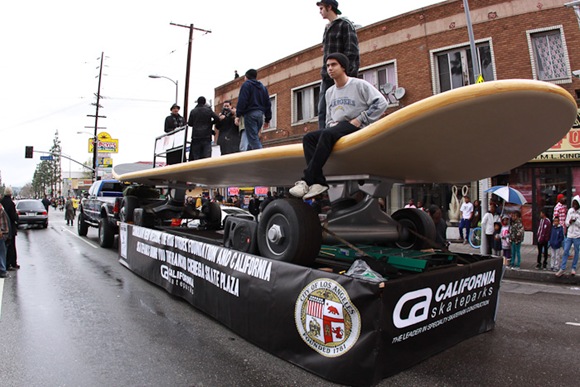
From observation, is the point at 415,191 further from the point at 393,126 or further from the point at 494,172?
the point at 393,126

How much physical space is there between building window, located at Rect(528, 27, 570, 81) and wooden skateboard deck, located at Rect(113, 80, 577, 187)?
11.8 metres

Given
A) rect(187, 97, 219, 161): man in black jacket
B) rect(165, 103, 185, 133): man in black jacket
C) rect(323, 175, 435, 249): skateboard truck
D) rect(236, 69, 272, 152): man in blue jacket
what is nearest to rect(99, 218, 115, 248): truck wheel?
rect(165, 103, 185, 133): man in black jacket

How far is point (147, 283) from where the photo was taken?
6832mm

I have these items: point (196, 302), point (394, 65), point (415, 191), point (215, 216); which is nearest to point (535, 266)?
point (415, 191)

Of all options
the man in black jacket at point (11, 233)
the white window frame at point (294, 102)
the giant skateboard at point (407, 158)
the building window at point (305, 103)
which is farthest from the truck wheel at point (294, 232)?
the white window frame at point (294, 102)

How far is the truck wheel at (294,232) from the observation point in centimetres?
362

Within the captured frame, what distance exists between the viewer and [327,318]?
3127mm

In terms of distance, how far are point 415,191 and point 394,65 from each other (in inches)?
212

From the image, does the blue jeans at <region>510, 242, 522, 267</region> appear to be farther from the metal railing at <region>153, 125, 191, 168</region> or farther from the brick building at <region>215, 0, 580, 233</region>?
the metal railing at <region>153, 125, 191, 168</region>

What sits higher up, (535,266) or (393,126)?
(393,126)

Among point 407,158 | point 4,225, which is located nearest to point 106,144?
point 4,225

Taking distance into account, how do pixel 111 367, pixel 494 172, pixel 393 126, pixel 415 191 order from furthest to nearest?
pixel 415 191 < pixel 494 172 < pixel 111 367 < pixel 393 126

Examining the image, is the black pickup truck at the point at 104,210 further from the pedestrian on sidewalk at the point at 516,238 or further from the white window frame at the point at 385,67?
the white window frame at the point at 385,67

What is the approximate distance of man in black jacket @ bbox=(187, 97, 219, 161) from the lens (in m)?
7.32
